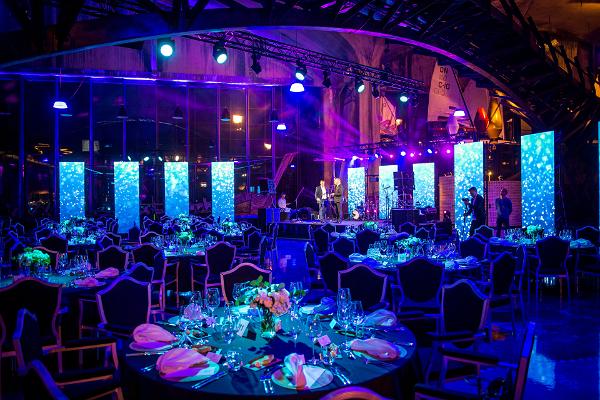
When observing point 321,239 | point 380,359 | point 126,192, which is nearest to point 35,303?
point 380,359

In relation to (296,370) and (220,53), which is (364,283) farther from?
(220,53)

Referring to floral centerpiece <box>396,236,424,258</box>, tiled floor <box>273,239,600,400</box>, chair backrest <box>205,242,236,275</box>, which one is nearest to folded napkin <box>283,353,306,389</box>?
tiled floor <box>273,239,600,400</box>

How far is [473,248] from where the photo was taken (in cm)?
694

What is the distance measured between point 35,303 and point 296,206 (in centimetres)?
1733

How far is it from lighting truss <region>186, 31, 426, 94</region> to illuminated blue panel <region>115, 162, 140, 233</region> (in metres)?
5.18

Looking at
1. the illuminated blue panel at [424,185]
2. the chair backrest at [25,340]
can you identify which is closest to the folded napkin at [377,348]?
the chair backrest at [25,340]

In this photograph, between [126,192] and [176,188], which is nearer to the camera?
[126,192]

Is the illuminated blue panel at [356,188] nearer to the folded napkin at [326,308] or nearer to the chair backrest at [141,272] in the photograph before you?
the chair backrest at [141,272]

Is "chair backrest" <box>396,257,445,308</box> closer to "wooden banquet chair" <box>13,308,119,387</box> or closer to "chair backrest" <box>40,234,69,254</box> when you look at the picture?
"wooden banquet chair" <box>13,308,119,387</box>

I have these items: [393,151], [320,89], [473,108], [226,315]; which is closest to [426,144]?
[393,151]

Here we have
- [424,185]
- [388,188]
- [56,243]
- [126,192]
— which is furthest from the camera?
[388,188]

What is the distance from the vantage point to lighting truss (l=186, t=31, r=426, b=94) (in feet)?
43.0

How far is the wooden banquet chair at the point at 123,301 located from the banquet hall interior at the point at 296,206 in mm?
16

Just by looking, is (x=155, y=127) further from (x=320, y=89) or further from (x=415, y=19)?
(x=415, y=19)
